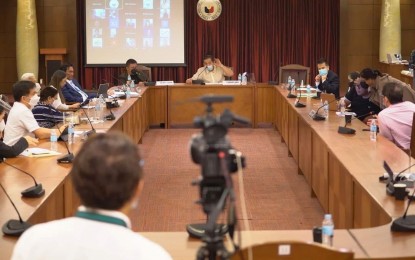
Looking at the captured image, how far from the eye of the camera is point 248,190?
24.5 feet

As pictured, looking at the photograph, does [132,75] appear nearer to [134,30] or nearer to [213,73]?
[213,73]

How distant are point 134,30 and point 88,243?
515 inches

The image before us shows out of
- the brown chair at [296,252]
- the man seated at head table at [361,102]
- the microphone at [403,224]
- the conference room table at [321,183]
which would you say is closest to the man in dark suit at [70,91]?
the conference room table at [321,183]

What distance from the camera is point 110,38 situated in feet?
47.4

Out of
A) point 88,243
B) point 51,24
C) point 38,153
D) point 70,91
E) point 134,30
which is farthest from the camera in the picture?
point 51,24

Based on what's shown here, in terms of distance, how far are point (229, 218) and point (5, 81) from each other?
13.9 m

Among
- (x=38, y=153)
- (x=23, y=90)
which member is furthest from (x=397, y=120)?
(x=23, y=90)

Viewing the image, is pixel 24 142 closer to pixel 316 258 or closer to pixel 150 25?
pixel 316 258

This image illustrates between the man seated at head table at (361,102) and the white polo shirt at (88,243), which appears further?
the man seated at head table at (361,102)

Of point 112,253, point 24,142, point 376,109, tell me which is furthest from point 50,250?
point 376,109

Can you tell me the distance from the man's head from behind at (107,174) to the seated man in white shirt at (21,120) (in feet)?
15.8

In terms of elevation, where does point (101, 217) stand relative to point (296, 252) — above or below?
above

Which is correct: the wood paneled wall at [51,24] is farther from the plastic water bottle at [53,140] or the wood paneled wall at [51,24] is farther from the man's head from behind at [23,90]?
the plastic water bottle at [53,140]

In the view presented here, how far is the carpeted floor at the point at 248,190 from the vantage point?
624cm
